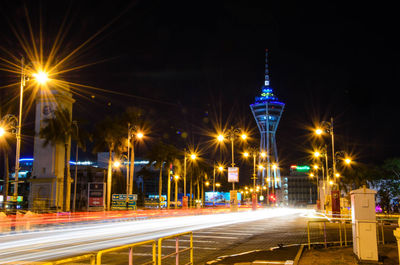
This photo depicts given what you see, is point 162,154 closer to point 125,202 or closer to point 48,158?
point 48,158

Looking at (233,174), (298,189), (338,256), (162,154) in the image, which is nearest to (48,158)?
(162,154)

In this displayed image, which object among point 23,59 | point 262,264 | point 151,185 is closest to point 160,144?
point 23,59

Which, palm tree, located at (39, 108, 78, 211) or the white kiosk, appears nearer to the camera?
the white kiosk

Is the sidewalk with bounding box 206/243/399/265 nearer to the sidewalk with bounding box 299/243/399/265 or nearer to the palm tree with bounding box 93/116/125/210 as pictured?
the sidewalk with bounding box 299/243/399/265

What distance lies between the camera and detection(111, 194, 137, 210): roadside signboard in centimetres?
3791

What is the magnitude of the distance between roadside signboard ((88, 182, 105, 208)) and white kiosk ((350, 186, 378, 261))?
28.1 meters

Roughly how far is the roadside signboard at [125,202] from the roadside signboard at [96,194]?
2095 mm

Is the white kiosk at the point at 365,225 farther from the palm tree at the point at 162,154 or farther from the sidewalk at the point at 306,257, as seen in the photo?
the palm tree at the point at 162,154

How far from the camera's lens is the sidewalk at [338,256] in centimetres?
1130

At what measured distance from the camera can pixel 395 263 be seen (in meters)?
10.9

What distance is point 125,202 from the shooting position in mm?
38188

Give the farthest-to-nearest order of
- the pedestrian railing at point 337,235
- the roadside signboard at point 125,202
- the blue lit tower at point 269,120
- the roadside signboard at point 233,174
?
the blue lit tower at point 269,120, the roadside signboard at point 233,174, the roadside signboard at point 125,202, the pedestrian railing at point 337,235

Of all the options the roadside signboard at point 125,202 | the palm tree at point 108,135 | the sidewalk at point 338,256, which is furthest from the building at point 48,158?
the sidewalk at point 338,256

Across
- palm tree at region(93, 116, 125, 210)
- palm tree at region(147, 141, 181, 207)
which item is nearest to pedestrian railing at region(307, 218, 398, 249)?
palm tree at region(93, 116, 125, 210)
